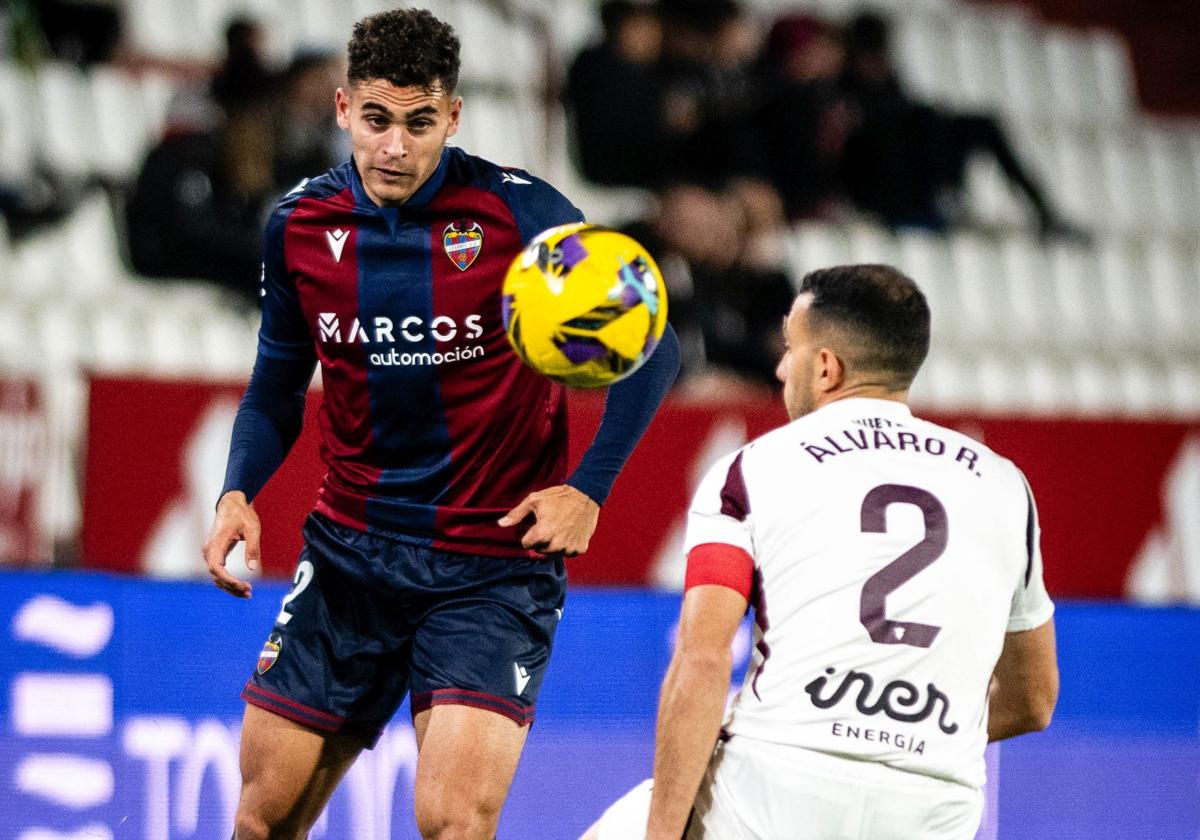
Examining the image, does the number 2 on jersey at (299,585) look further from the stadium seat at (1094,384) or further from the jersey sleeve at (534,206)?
the stadium seat at (1094,384)

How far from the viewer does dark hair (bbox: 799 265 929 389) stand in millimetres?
2938

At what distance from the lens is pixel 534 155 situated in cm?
963

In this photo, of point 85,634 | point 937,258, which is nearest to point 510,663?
point 85,634

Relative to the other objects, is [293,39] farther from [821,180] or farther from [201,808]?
[201,808]

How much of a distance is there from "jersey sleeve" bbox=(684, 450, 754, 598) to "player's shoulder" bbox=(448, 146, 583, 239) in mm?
876

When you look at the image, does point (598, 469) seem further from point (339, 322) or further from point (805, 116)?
point (805, 116)

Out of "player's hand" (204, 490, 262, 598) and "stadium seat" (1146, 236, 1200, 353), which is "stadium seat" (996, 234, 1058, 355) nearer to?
"stadium seat" (1146, 236, 1200, 353)

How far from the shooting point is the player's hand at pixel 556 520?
3.18 metres

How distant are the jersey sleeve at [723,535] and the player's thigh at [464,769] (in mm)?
695

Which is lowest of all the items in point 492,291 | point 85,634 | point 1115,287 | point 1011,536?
point 1115,287

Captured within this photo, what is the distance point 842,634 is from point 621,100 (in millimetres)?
6742

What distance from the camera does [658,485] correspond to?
23.5 ft

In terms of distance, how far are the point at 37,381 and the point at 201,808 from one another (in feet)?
10.3

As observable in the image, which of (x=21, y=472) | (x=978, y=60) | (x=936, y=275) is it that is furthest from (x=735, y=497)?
(x=978, y=60)
